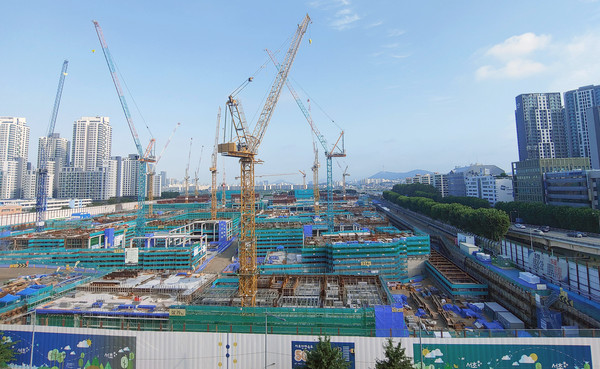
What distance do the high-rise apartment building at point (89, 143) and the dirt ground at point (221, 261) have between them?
95.9 m

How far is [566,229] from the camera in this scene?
Answer: 39.9m

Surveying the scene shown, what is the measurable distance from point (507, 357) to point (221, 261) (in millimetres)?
35235

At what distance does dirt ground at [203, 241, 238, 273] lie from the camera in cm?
3756

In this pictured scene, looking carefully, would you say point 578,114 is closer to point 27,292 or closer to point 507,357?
point 507,357

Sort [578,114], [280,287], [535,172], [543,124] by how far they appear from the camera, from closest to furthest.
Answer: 1. [280,287]
2. [535,172]
3. [578,114]
4. [543,124]

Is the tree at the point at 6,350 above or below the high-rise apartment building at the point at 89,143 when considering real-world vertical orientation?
below

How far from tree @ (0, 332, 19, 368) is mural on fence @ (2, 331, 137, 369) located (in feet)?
0.29

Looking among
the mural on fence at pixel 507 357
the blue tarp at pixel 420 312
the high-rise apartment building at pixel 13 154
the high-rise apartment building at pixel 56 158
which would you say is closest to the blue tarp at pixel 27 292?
the mural on fence at pixel 507 357

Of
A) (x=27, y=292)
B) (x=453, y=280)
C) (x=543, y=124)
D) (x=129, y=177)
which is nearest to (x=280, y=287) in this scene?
(x=27, y=292)

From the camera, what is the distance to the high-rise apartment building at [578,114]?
79.1 m

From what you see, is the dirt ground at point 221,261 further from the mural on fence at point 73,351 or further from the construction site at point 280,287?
the mural on fence at point 73,351

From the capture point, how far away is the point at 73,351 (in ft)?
46.4

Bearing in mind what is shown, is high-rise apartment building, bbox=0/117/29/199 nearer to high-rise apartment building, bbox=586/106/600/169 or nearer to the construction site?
the construction site

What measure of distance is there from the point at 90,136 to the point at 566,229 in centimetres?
14549
